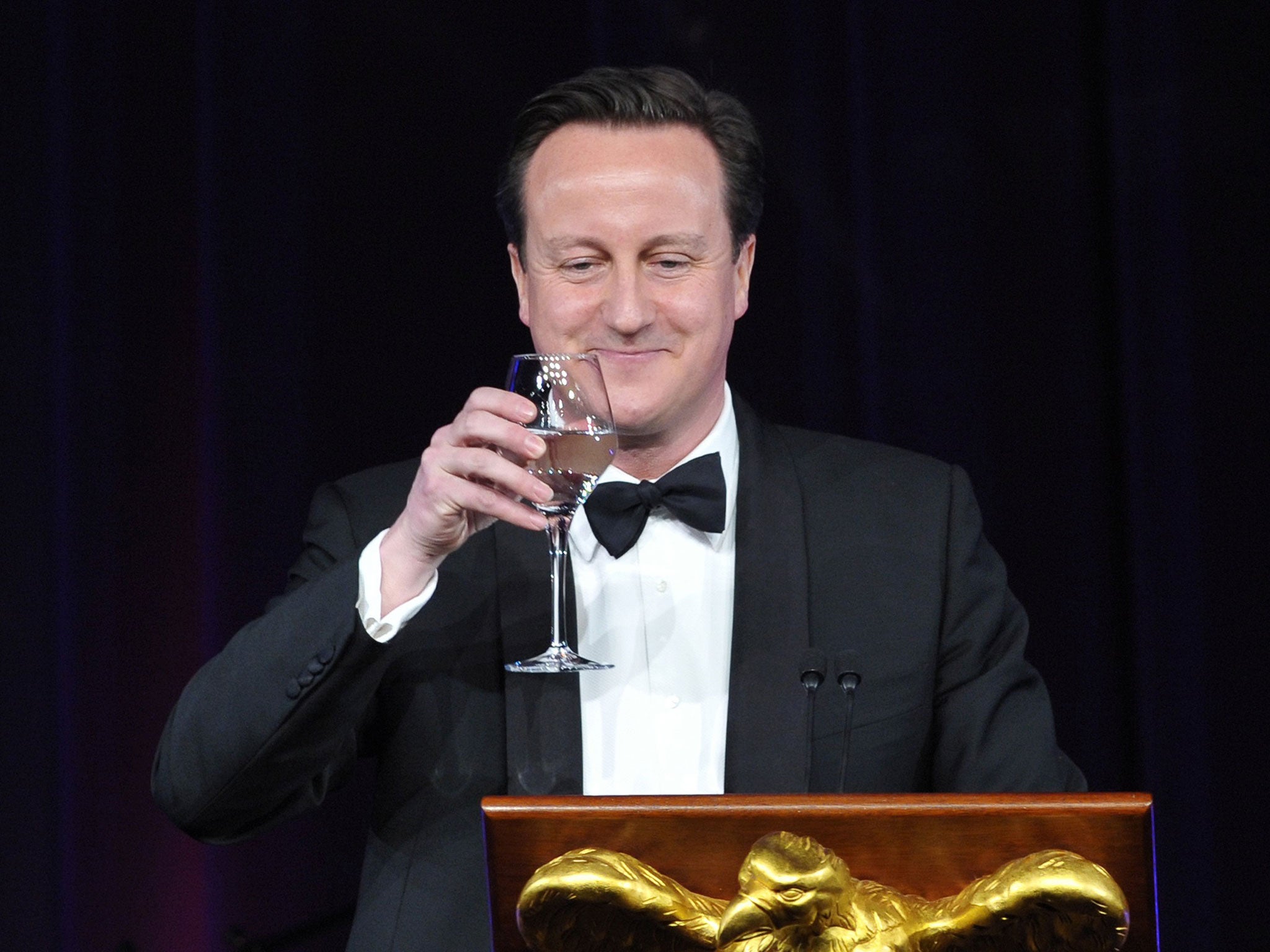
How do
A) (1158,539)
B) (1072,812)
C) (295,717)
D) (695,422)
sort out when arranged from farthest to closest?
1. (1158,539)
2. (695,422)
3. (295,717)
4. (1072,812)

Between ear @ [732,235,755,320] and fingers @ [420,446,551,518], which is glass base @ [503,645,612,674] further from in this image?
ear @ [732,235,755,320]

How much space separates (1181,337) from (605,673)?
52.0 inches

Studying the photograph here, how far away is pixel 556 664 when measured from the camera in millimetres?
1415

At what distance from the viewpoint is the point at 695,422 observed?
206 centimetres

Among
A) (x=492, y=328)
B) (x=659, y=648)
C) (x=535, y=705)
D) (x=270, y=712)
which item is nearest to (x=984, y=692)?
(x=659, y=648)

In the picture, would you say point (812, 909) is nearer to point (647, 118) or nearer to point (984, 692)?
point (984, 692)

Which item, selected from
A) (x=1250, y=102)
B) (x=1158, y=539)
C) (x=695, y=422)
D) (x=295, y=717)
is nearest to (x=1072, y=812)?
(x=295, y=717)

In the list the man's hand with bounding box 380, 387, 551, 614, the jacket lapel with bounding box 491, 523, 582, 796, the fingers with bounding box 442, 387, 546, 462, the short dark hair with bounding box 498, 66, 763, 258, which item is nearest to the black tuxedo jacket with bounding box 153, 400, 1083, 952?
the jacket lapel with bounding box 491, 523, 582, 796

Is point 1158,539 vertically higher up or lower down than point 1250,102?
lower down

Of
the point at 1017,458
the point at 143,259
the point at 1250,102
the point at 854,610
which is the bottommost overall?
the point at 854,610

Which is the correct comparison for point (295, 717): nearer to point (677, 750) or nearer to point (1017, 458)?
point (677, 750)

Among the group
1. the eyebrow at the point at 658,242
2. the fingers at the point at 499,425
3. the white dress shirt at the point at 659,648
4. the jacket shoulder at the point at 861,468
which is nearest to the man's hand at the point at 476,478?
the fingers at the point at 499,425

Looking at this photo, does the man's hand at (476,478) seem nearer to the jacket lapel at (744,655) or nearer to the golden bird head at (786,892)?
the jacket lapel at (744,655)

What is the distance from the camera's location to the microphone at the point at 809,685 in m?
1.50
